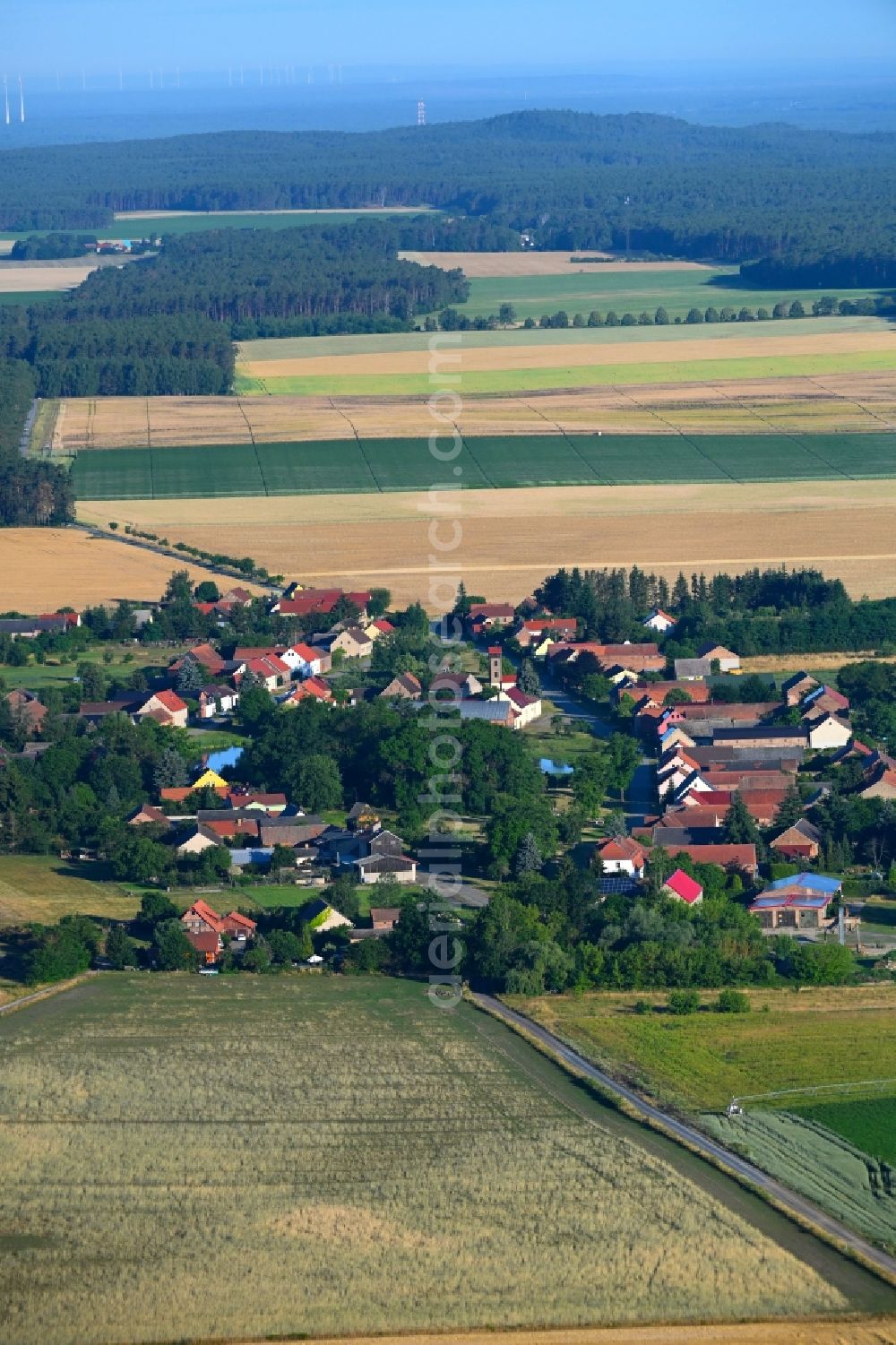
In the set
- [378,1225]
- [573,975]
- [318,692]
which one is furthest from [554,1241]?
[318,692]

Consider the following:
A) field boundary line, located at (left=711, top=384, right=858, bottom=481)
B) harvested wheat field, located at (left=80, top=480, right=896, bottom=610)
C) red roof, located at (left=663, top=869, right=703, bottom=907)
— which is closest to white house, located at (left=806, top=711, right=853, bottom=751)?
red roof, located at (left=663, top=869, right=703, bottom=907)

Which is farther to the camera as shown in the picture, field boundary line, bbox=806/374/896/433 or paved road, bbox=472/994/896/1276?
field boundary line, bbox=806/374/896/433

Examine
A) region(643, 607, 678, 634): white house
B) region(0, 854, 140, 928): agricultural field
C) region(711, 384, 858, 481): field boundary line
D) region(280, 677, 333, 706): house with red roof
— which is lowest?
region(0, 854, 140, 928): agricultural field

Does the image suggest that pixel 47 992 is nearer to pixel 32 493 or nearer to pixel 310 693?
pixel 310 693

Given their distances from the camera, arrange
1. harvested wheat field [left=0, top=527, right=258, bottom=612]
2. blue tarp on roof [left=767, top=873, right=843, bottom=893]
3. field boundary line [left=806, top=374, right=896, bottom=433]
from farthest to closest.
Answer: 1. field boundary line [left=806, top=374, right=896, bottom=433]
2. harvested wheat field [left=0, top=527, right=258, bottom=612]
3. blue tarp on roof [left=767, top=873, right=843, bottom=893]

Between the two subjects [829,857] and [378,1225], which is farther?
[829,857]

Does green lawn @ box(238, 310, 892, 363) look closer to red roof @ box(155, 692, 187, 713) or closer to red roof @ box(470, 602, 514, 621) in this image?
red roof @ box(470, 602, 514, 621)

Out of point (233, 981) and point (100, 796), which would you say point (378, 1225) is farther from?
point (100, 796)
